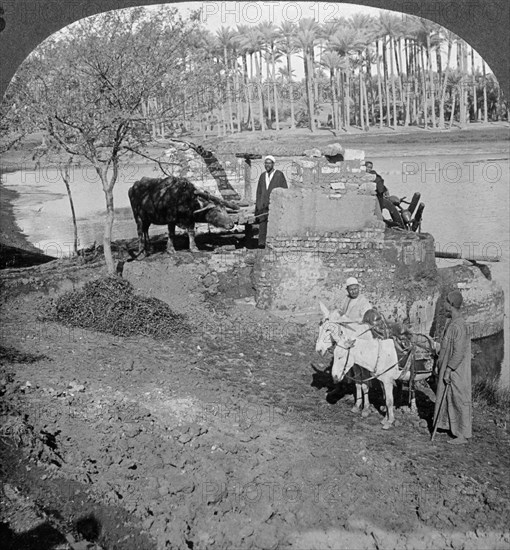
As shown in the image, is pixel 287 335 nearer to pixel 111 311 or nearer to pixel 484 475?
pixel 111 311

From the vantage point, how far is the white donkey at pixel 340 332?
6098 mm

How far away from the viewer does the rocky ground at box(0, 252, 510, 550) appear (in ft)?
16.4

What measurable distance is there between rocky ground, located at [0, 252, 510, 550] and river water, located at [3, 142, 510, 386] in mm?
6492

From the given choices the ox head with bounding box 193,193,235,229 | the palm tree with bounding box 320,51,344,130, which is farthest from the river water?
the ox head with bounding box 193,193,235,229

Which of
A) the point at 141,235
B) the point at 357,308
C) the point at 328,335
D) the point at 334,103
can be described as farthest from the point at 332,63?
the point at 328,335

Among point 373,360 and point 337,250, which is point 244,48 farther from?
point 373,360

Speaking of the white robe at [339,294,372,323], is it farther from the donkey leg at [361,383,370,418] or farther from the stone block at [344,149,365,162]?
the stone block at [344,149,365,162]

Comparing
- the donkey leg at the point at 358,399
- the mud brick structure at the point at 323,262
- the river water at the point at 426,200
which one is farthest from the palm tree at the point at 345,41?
the donkey leg at the point at 358,399

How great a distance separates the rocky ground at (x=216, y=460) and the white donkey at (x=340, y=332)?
16 centimetres

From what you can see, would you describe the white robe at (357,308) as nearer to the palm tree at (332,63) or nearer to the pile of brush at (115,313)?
the pile of brush at (115,313)

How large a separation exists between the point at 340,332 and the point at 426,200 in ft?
36.8

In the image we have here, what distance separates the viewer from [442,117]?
1883 centimetres

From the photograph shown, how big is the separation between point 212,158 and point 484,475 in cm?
823

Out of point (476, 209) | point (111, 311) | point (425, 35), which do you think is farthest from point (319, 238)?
point (476, 209)
